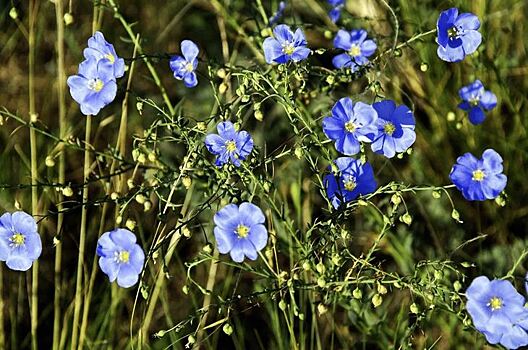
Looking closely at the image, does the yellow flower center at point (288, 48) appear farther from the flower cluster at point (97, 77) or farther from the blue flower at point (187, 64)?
the flower cluster at point (97, 77)

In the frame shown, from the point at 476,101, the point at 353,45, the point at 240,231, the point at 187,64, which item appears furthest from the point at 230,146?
the point at 476,101

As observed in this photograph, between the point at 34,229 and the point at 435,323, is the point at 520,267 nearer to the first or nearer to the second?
the point at 435,323

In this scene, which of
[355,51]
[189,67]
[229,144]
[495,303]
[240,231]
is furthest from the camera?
[355,51]

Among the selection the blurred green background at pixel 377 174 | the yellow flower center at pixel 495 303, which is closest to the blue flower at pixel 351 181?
the blurred green background at pixel 377 174

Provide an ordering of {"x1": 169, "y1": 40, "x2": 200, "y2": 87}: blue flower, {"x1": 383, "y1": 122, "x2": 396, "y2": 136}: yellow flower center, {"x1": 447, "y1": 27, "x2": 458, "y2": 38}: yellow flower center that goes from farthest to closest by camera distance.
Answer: {"x1": 169, "y1": 40, "x2": 200, "y2": 87}: blue flower < {"x1": 447, "y1": 27, "x2": 458, "y2": 38}: yellow flower center < {"x1": 383, "y1": 122, "x2": 396, "y2": 136}: yellow flower center

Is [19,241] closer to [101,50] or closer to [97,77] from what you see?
[97,77]

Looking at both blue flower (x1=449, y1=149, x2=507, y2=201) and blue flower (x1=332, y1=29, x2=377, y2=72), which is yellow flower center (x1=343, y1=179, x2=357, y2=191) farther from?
blue flower (x1=332, y1=29, x2=377, y2=72)

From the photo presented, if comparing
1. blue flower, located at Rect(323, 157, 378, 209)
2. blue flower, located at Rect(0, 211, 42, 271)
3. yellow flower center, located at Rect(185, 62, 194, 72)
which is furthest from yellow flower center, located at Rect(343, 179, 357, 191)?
blue flower, located at Rect(0, 211, 42, 271)
